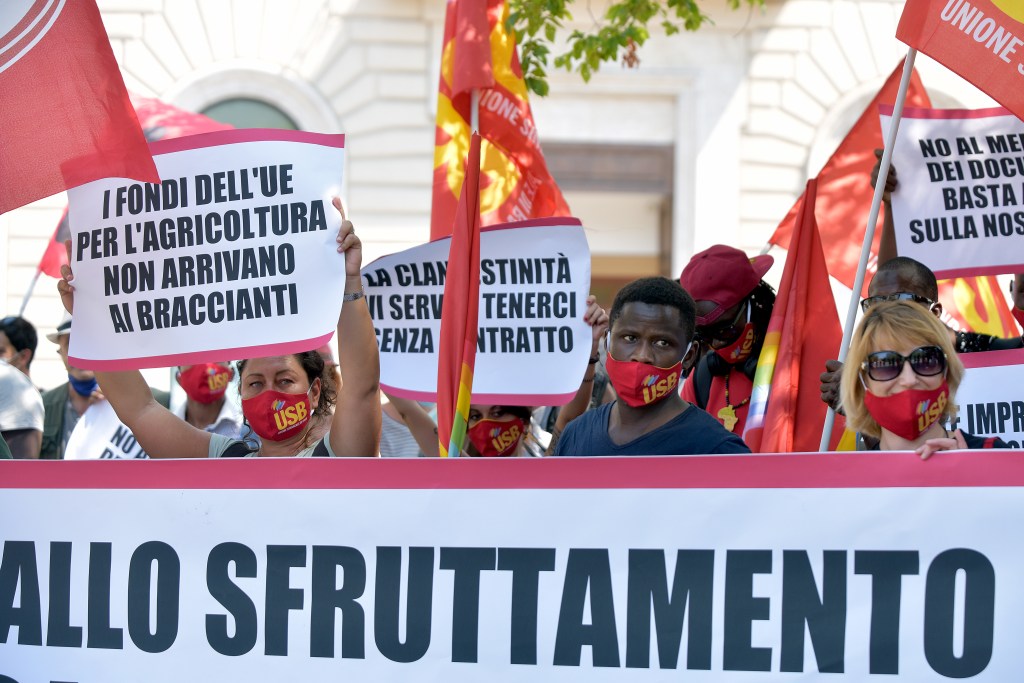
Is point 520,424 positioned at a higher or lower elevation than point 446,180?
lower

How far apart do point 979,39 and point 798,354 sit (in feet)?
3.87

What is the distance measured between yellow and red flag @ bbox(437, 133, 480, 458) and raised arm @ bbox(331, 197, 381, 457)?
0.18 metres

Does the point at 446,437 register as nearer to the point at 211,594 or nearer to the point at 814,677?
the point at 211,594

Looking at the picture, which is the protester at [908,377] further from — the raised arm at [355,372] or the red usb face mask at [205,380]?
the red usb face mask at [205,380]

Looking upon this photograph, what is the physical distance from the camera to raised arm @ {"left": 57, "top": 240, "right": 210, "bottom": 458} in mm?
3467

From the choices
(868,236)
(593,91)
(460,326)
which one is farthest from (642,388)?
(593,91)

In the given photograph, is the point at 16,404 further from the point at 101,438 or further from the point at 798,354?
the point at 798,354

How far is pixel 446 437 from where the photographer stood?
3199 millimetres

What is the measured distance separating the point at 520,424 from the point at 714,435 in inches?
42.5

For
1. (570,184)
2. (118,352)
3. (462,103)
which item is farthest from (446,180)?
(570,184)

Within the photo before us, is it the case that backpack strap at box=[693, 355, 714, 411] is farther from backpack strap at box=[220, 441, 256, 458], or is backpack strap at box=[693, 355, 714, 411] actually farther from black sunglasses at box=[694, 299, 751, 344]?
backpack strap at box=[220, 441, 256, 458]

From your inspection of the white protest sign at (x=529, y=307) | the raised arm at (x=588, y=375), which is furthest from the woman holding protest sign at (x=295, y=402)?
the raised arm at (x=588, y=375)

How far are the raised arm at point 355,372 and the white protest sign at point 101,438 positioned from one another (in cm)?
205

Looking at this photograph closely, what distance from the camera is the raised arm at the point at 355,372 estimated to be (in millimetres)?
3172
